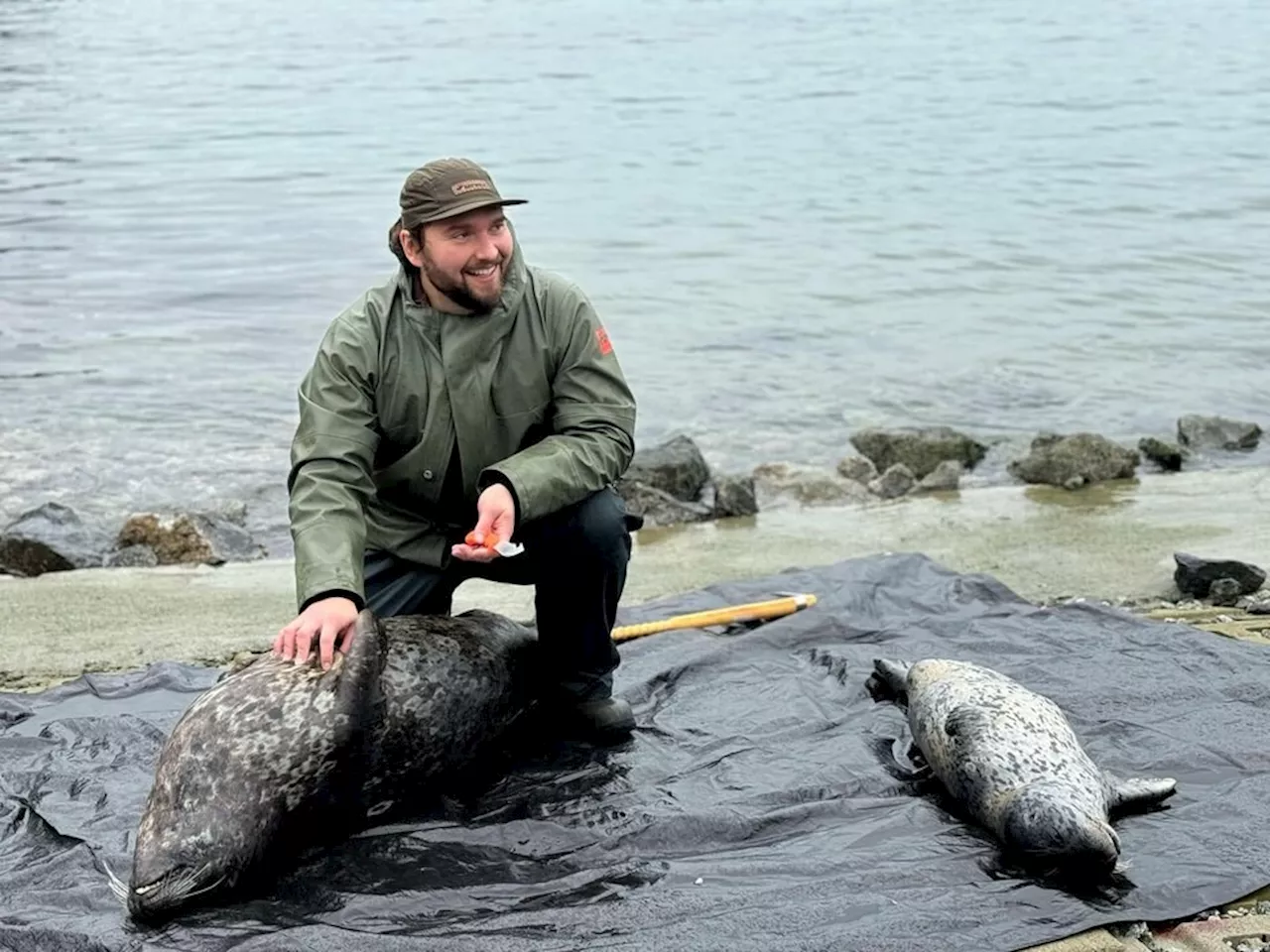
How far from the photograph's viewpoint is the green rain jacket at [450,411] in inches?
206

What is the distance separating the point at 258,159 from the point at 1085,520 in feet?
66.3

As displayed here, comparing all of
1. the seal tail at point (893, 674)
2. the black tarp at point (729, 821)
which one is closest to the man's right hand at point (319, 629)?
the black tarp at point (729, 821)

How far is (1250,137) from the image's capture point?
26.3 m

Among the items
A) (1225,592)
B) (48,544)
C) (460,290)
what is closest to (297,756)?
(460,290)

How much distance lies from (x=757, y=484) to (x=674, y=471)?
0.70 m

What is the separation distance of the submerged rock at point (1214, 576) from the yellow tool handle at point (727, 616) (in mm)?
1935

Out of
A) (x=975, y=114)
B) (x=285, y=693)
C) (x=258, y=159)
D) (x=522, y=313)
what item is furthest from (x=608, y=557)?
(x=975, y=114)

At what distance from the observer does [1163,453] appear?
11.3 meters

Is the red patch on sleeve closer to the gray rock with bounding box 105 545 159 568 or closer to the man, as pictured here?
the man

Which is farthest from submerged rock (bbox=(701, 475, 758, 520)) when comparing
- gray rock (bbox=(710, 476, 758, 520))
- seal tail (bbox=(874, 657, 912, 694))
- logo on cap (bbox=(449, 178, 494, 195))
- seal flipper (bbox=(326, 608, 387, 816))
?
seal flipper (bbox=(326, 608, 387, 816))

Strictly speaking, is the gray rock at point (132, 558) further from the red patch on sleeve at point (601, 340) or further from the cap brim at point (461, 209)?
the cap brim at point (461, 209)

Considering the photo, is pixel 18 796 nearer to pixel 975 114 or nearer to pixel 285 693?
pixel 285 693

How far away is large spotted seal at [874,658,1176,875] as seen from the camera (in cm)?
465

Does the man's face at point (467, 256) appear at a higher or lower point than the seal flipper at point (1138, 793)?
higher
